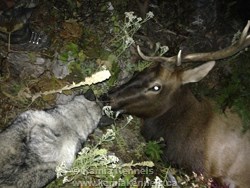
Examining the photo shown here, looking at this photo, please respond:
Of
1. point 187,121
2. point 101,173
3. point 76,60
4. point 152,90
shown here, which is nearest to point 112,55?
point 76,60

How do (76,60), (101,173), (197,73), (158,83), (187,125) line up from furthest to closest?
1. (76,60)
2. (187,125)
3. (197,73)
4. (158,83)
5. (101,173)

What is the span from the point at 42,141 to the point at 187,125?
7.43 ft

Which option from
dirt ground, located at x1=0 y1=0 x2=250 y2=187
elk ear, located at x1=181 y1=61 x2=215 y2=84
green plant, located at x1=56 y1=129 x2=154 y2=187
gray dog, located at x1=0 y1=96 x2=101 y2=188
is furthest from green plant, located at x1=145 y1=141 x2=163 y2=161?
gray dog, located at x1=0 y1=96 x2=101 y2=188

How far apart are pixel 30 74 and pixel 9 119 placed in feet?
3.02

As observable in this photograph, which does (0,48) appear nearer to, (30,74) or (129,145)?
(30,74)

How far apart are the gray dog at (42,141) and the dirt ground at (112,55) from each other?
2.64 feet

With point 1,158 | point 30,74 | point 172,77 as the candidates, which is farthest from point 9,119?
point 172,77

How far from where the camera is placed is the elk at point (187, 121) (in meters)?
5.07

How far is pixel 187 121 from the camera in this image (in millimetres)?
5395

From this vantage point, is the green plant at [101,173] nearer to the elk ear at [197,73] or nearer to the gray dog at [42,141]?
the gray dog at [42,141]

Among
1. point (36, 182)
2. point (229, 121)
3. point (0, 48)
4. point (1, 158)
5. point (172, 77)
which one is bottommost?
point (36, 182)

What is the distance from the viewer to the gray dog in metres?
3.45

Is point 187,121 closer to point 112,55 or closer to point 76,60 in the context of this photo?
point 112,55

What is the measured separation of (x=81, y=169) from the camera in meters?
3.80
